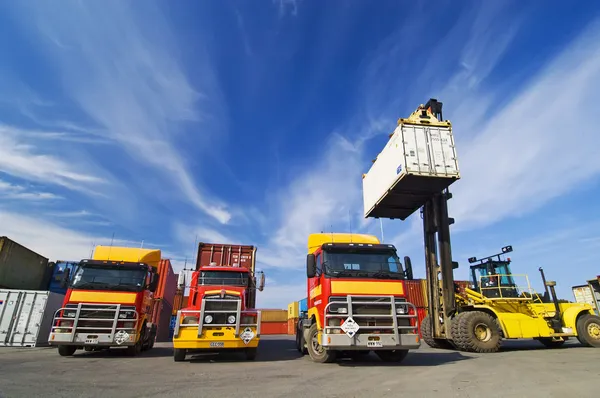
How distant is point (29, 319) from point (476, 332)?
59.5 feet

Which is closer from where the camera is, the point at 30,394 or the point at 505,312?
the point at 30,394

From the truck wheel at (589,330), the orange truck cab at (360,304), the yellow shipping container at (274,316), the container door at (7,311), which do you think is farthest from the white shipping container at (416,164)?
→ the yellow shipping container at (274,316)

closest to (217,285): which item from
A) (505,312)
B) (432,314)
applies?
(432,314)

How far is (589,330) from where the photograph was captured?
12375 mm

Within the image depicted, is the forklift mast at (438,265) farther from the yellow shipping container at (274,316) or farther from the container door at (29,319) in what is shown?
the yellow shipping container at (274,316)

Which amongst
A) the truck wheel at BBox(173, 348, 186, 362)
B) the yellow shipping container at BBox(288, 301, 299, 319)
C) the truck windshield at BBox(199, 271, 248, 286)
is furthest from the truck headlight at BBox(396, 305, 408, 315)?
the yellow shipping container at BBox(288, 301, 299, 319)

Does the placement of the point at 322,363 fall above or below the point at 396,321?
below

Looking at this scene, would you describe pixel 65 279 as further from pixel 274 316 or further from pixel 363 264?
pixel 274 316

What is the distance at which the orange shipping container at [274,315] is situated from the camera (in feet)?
131

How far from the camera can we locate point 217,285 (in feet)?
34.1

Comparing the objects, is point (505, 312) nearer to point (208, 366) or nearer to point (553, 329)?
point (553, 329)

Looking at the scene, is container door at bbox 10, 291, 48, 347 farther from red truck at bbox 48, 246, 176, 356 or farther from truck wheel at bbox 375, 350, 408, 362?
truck wheel at bbox 375, 350, 408, 362

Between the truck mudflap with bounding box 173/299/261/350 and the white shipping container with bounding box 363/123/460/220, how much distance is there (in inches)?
274

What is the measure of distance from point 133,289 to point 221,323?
3.26 meters
